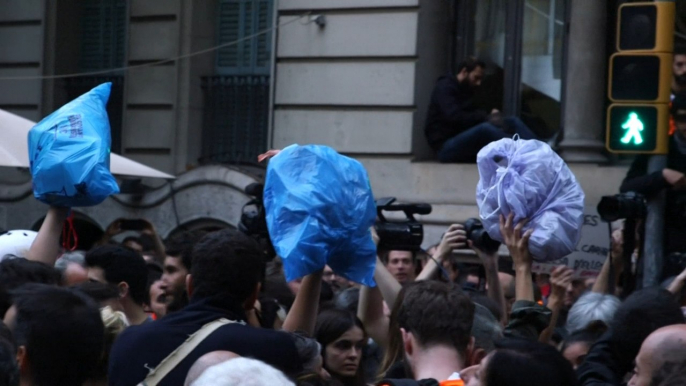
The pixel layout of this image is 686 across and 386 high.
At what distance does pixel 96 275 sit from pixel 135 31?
8292 mm

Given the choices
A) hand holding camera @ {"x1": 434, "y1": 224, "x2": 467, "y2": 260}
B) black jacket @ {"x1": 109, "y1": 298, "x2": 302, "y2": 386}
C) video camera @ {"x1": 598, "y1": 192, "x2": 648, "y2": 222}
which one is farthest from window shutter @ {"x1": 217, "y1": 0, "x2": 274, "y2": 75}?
black jacket @ {"x1": 109, "y1": 298, "x2": 302, "y2": 386}

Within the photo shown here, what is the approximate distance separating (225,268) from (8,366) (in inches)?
45.3

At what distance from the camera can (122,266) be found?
658 cm

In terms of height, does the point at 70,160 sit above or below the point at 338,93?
below

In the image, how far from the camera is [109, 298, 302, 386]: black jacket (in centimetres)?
420

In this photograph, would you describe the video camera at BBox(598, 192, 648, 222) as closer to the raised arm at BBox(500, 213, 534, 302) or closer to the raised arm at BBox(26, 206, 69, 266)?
the raised arm at BBox(500, 213, 534, 302)

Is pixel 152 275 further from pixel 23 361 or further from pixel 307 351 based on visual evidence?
pixel 23 361

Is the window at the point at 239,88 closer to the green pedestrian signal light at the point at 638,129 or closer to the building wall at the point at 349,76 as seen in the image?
the building wall at the point at 349,76

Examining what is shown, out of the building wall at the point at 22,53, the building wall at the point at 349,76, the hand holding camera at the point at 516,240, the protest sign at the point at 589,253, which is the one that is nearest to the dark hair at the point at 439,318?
the hand holding camera at the point at 516,240

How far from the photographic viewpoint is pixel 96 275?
21.8 ft

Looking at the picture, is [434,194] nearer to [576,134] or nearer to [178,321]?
[576,134]

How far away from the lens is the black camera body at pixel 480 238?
Result: 5.96 meters

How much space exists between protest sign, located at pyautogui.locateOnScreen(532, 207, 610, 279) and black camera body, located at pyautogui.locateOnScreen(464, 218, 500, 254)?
2.38 metres

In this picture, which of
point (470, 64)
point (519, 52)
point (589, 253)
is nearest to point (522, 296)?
point (589, 253)
